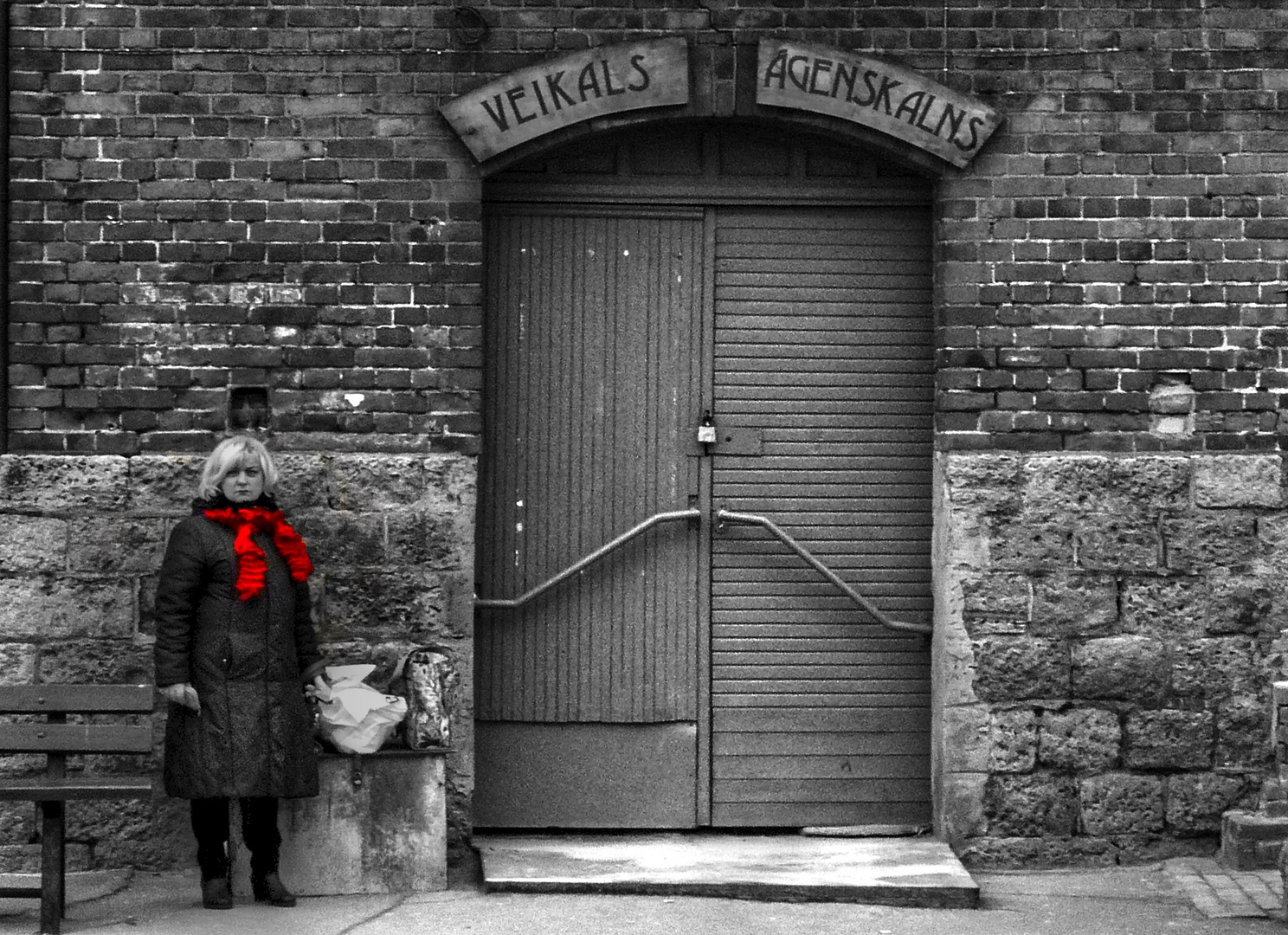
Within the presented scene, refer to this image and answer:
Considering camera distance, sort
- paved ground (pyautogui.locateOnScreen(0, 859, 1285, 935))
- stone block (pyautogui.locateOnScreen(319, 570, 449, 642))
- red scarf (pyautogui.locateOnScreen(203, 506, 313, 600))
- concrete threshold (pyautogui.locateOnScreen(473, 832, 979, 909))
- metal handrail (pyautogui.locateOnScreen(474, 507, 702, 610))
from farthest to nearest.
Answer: metal handrail (pyautogui.locateOnScreen(474, 507, 702, 610)), stone block (pyautogui.locateOnScreen(319, 570, 449, 642)), concrete threshold (pyautogui.locateOnScreen(473, 832, 979, 909)), red scarf (pyautogui.locateOnScreen(203, 506, 313, 600)), paved ground (pyautogui.locateOnScreen(0, 859, 1285, 935))

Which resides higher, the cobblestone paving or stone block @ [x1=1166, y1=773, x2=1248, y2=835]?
stone block @ [x1=1166, y1=773, x2=1248, y2=835]

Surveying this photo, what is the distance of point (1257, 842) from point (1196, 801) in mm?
285

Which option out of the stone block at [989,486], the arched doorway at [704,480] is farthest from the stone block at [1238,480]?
the arched doorway at [704,480]

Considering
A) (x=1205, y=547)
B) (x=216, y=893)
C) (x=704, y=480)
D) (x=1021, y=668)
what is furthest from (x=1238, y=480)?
(x=216, y=893)

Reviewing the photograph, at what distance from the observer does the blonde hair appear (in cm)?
649

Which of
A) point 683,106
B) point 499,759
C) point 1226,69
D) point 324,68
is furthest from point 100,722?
point 1226,69

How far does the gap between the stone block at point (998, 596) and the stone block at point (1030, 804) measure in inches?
25.0

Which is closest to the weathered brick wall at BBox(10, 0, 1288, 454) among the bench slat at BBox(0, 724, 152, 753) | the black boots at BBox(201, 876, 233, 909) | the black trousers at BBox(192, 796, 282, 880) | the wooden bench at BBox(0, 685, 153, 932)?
the wooden bench at BBox(0, 685, 153, 932)

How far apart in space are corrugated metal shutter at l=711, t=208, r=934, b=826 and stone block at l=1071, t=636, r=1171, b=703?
0.64 meters

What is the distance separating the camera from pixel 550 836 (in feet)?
24.4

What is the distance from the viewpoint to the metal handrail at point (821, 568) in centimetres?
734

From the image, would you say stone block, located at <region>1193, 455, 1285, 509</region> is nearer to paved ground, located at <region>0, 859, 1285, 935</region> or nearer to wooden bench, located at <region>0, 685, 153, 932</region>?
paved ground, located at <region>0, 859, 1285, 935</region>

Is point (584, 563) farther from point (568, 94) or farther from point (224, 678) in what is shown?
point (568, 94)

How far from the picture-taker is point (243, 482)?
21.3 ft
